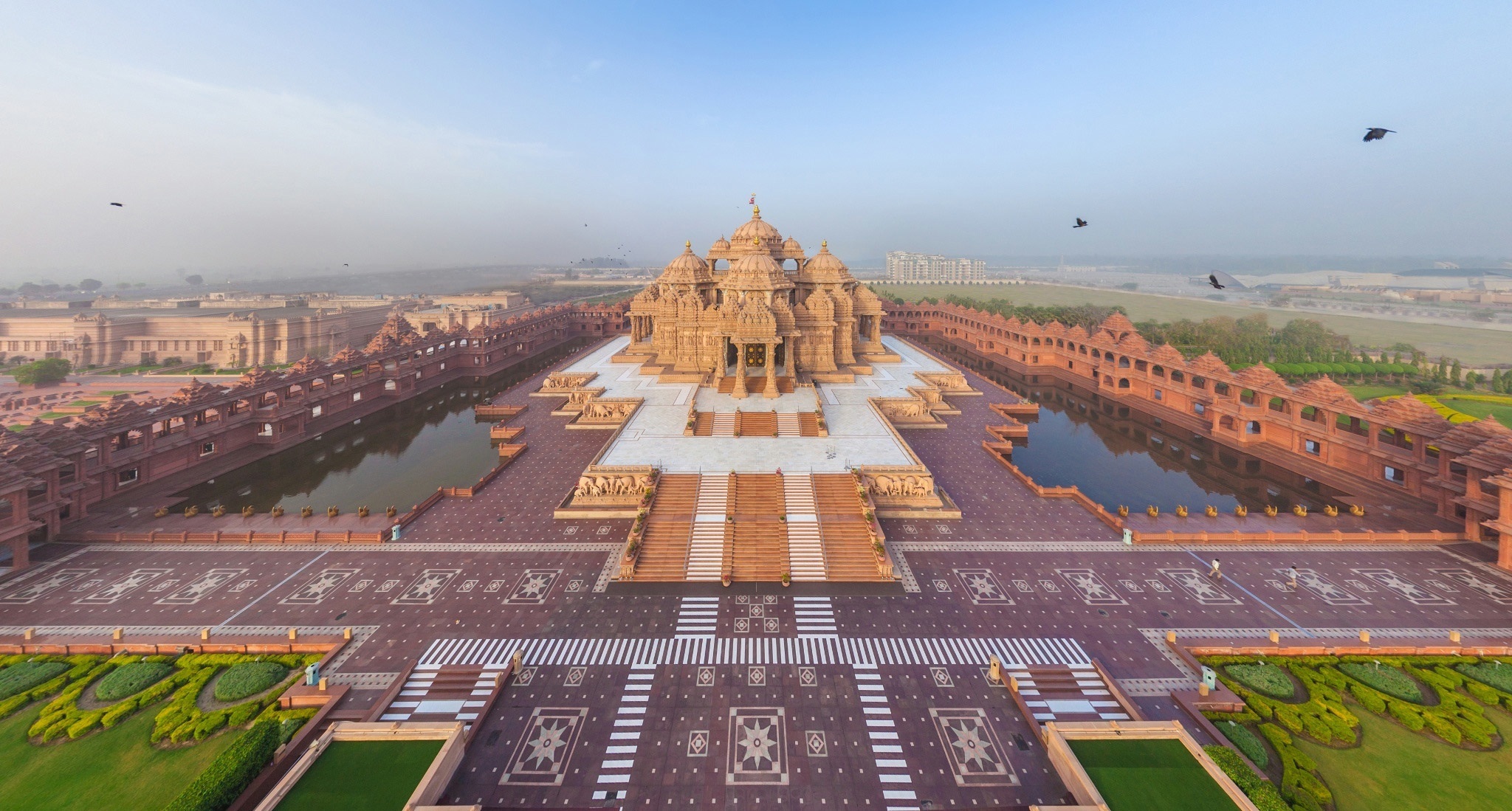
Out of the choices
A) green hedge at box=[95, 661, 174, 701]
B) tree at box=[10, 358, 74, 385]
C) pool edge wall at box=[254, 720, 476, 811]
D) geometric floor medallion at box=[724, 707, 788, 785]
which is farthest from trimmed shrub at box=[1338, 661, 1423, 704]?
tree at box=[10, 358, 74, 385]

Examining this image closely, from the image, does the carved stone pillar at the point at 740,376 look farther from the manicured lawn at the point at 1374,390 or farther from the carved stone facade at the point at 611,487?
the manicured lawn at the point at 1374,390

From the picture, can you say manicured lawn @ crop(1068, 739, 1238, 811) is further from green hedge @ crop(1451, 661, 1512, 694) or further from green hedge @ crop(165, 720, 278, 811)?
green hedge @ crop(165, 720, 278, 811)

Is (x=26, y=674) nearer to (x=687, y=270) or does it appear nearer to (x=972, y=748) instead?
(x=972, y=748)

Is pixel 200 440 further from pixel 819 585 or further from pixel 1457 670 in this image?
pixel 1457 670

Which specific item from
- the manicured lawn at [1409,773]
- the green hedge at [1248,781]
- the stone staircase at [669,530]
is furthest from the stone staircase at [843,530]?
the manicured lawn at [1409,773]

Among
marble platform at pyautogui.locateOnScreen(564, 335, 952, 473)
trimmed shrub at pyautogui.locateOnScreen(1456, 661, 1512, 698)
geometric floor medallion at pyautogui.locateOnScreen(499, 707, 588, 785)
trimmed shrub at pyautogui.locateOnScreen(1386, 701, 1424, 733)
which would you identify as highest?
marble platform at pyautogui.locateOnScreen(564, 335, 952, 473)

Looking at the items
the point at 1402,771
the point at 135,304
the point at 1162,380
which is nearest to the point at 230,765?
the point at 1402,771

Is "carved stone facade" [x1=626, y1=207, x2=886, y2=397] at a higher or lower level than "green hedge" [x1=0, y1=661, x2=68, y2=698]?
higher
